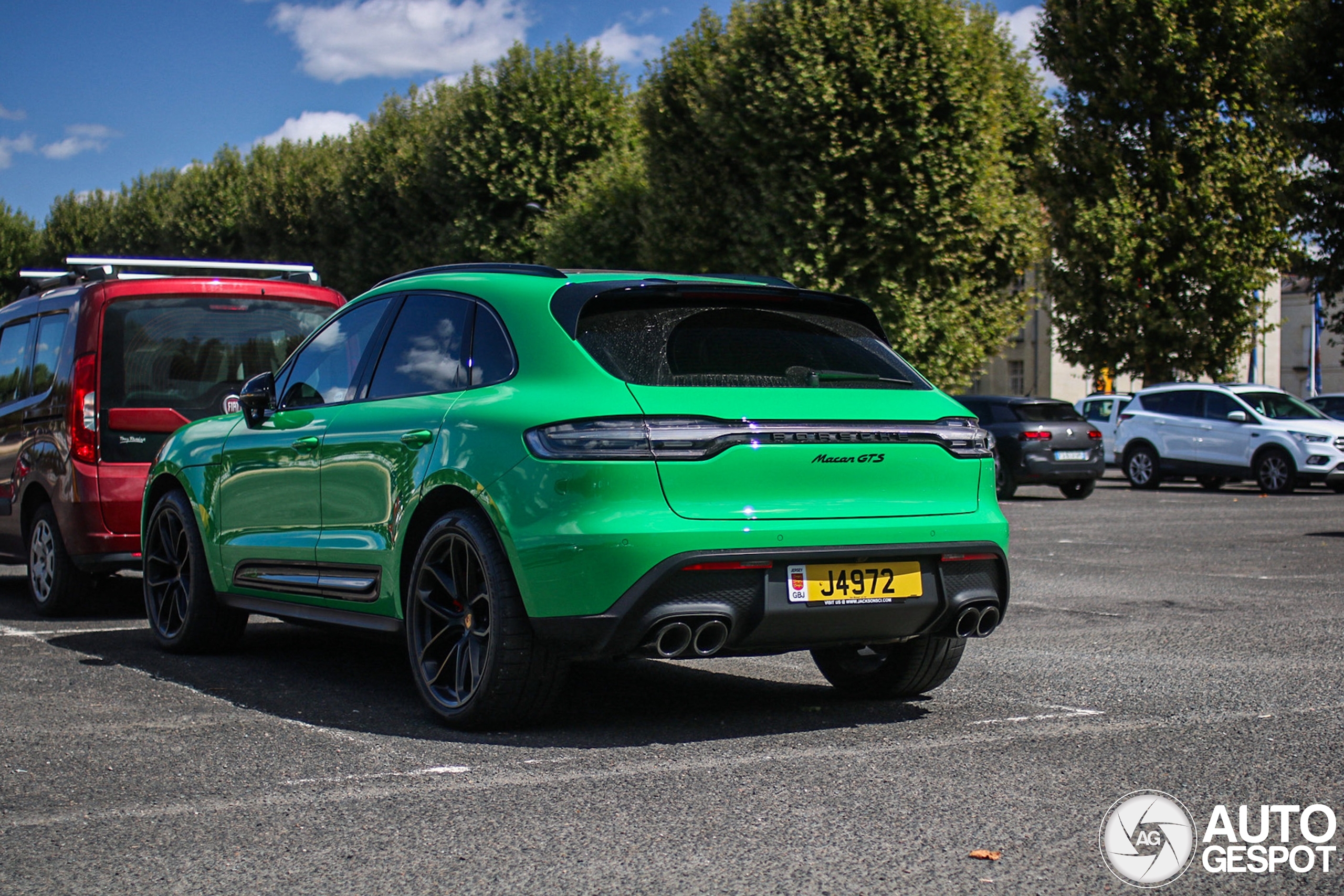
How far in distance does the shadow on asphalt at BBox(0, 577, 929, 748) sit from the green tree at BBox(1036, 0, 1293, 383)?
30302mm

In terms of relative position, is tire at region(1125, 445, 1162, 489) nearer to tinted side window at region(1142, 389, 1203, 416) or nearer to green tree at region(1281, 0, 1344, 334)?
tinted side window at region(1142, 389, 1203, 416)

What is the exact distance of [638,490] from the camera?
15.2ft

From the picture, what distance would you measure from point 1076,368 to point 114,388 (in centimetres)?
4884

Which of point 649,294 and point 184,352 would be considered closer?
point 649,294

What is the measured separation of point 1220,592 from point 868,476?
5671 millimetres

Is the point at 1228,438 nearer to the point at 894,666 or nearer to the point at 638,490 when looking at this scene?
the point at 894,666

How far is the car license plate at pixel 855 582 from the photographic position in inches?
189

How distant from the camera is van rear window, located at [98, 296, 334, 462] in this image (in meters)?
8.62

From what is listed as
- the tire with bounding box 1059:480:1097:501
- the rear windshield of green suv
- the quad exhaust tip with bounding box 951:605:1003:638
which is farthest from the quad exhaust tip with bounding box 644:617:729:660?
the tire with bounding box 1059:480:1097:501

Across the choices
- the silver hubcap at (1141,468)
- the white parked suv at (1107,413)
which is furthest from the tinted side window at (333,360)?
the white parked suv at (1107,413)

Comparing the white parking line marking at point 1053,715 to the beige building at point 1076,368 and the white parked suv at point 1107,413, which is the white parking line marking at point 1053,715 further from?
the beige building at point 1076,368

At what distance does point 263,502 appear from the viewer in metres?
6.48

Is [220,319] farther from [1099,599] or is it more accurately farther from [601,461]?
[1099,599]

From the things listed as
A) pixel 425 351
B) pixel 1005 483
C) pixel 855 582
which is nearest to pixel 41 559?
pixel 425 351
